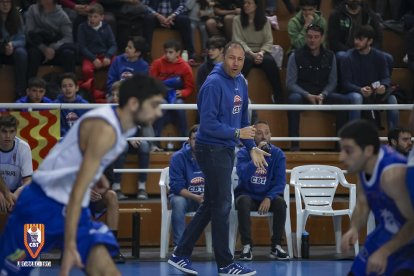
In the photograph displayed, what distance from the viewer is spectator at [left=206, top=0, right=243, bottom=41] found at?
1309 centimetres

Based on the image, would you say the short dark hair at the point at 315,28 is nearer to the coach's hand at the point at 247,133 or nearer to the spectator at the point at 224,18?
the spectator at the point at 224,18

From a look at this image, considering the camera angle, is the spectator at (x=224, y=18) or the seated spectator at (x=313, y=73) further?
the spectator at (x=224, y=18)

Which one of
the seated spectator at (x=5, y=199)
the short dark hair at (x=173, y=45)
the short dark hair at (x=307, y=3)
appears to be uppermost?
the short dark hair at (x=307, y=3)

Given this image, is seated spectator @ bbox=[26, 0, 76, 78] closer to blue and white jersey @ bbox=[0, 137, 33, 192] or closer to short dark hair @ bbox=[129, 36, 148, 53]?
short dark hair @ bbox=[129, 36, 148, 53]

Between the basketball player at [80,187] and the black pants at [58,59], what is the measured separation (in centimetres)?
643

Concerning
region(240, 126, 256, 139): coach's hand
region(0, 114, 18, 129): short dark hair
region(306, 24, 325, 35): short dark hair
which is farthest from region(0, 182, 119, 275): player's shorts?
region(306, 24, 325, 35): short dark hair

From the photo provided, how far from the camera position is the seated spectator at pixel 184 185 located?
1035 centimetres

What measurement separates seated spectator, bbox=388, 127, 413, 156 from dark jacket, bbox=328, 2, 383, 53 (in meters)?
2.52

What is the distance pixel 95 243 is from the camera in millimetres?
5750

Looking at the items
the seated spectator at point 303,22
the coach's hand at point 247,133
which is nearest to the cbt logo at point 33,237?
the coach's hand at point 247,133

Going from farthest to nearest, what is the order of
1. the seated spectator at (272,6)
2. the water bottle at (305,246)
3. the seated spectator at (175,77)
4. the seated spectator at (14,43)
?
the seated spectator at (272,6) → the seated spectator at (14,43) → the seated spectator at (175,77) → the water bottle at (305,246)

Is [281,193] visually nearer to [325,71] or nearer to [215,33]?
[325,71]

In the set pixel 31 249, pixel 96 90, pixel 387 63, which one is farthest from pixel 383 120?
pixel 31 249

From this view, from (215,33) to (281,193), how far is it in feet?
10.9
